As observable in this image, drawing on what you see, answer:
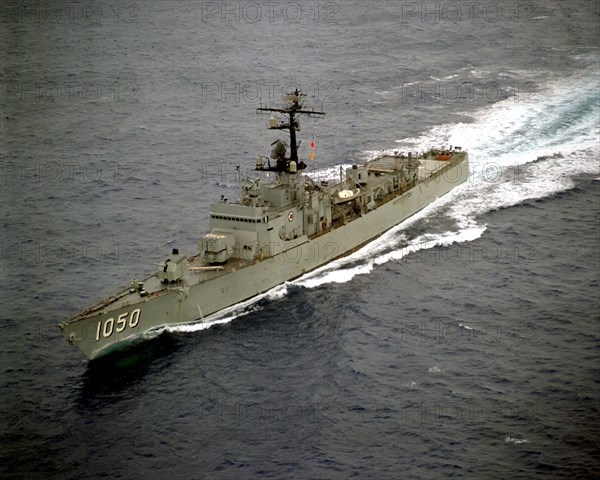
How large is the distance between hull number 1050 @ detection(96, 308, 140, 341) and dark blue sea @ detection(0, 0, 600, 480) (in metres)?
1.69

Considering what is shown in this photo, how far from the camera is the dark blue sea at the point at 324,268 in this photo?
46938 millimetres

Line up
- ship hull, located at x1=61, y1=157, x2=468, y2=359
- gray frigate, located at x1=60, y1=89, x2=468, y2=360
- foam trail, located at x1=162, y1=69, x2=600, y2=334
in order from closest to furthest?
ship hull, located at x1=61, y1=157, x2=468, y2=359
gray frigate, located at x1=60, y1=89, x2=468, y2=360
foam trail, located at x1=162, y1=69, x2=600, y2=334

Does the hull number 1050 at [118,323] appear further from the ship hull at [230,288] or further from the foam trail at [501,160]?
the foam trail at [501,160]

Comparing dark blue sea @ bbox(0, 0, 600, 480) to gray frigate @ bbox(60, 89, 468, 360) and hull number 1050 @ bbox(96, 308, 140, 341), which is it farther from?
hull number 1050 @ bbox(96, 308, 140, 341)

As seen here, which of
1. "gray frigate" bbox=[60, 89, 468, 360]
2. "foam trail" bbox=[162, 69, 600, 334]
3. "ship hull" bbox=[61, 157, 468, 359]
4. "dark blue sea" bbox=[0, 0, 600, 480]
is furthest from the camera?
"foam trail" bbox=[162, 69, 600, 334]

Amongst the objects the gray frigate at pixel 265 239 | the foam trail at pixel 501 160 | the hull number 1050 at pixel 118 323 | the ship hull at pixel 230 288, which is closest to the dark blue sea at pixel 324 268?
the foam trail at pixel 501 160

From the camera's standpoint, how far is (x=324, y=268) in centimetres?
6881

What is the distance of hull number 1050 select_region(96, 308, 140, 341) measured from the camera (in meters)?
55.4

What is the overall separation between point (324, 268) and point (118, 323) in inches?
716

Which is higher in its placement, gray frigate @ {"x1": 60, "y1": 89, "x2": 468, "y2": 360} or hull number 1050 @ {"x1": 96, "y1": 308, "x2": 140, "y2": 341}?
gray frigate @ {"x1": 60, "y1": 89, "x2": 468, "y2": 360}

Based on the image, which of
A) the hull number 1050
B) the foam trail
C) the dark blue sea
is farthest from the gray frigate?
the dark blue sea

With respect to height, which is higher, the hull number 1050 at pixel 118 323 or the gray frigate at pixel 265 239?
the gray frigate at pixel 265 239

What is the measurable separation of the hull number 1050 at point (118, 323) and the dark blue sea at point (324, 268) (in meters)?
1.69

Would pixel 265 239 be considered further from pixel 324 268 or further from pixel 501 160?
pixel 501 160
